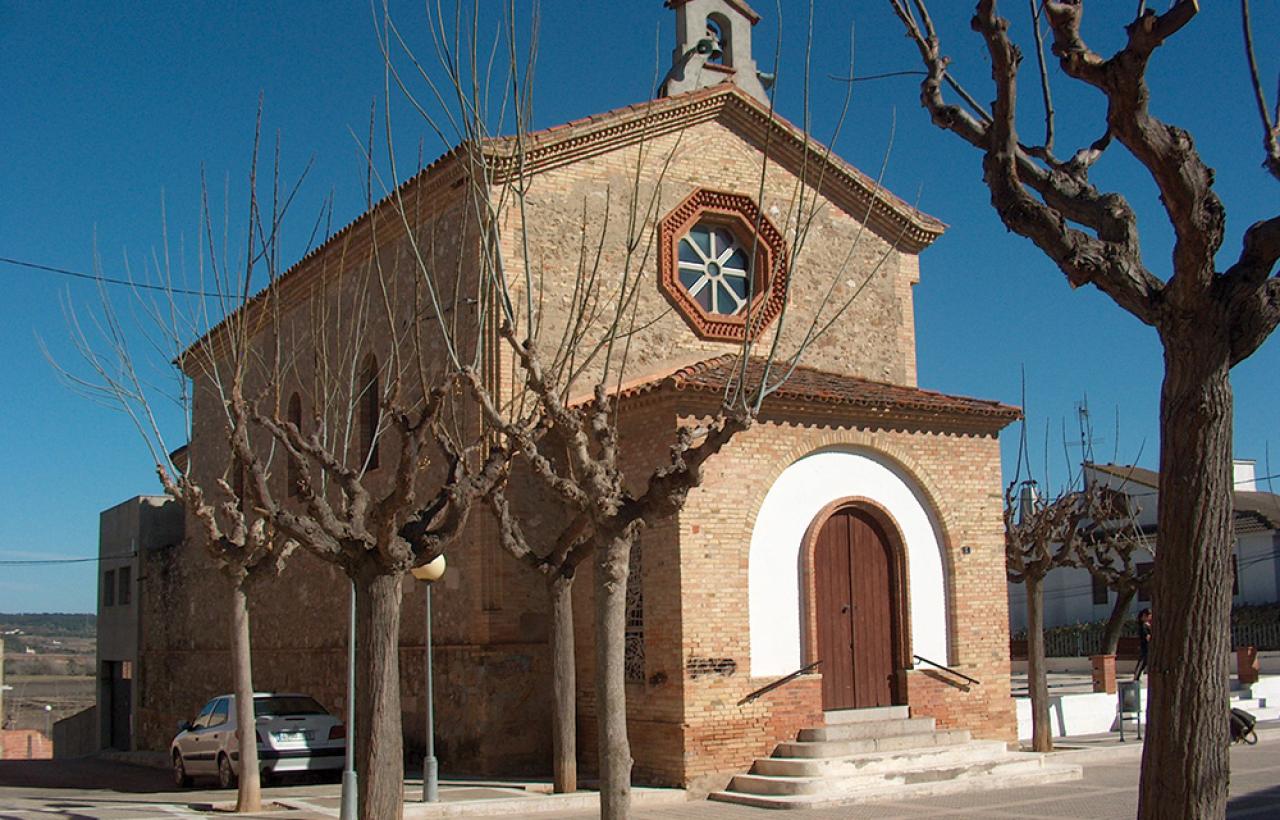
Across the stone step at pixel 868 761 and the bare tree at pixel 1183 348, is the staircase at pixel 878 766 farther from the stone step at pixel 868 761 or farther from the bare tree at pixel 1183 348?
the bare tree at pixel 1183 348

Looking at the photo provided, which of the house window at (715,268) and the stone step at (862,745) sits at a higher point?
the house window at (715,268)

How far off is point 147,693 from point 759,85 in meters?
21.4

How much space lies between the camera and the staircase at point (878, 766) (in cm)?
1511

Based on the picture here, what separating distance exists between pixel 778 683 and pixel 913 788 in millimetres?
2087

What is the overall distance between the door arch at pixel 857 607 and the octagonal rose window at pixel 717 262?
3.74 metres

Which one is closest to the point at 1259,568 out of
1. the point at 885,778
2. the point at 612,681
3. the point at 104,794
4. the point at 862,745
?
the point at 862,745

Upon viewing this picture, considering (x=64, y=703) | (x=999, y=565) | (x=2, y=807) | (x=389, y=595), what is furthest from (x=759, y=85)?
(x=64, y=703)

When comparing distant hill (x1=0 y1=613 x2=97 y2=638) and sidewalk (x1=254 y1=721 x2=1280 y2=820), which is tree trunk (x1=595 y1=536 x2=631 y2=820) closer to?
sidewalk (x1=254 y1=721 x2=1280 y2=820)

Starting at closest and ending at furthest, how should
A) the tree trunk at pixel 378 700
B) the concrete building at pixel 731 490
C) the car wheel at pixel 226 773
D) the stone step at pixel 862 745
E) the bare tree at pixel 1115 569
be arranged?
the tree trunk at pixel 378 700 → the stone step at pixel 862 745 → the concrete building at pixel 731 490 → the car wheel at pixel 226 773 → the bare tree at pixel 1115 569

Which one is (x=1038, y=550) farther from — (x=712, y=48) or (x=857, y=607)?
(x=712, y=48)

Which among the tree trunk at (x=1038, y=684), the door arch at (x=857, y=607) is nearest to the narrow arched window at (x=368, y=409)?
the door arch at (x=857, y=607)

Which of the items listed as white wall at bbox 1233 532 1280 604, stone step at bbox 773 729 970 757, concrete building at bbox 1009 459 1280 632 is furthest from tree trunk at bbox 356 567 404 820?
white wall at bbox 1233 532 1280 604

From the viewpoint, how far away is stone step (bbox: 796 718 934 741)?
16219mm

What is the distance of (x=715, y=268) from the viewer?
20.8m
